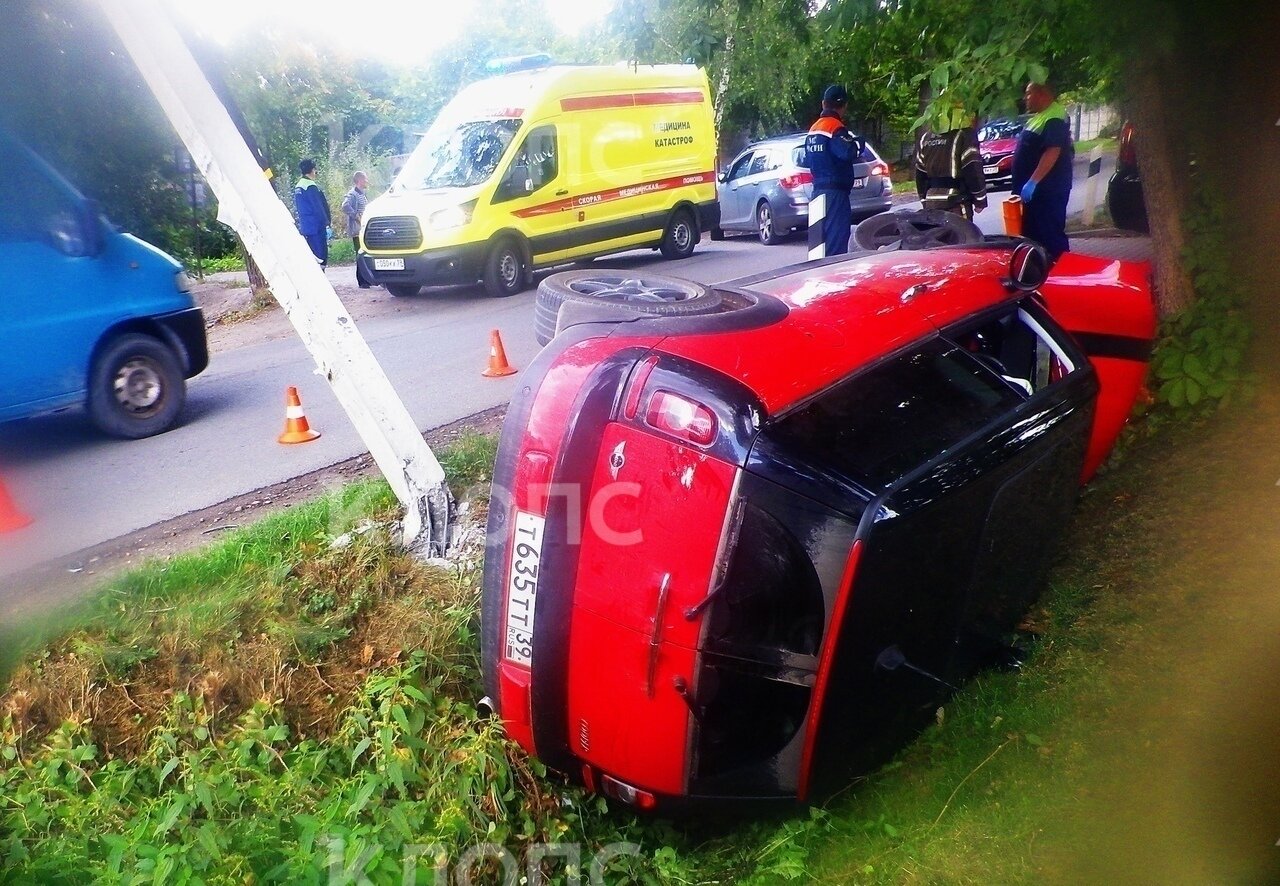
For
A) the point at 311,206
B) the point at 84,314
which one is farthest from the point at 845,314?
the point at 311,206

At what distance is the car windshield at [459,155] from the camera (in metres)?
11.5

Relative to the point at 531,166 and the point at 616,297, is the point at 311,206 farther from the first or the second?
the point at 616,297

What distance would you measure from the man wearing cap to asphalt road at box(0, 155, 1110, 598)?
3.04 metres

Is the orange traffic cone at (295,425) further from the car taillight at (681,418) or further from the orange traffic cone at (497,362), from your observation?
the car taillight at (681,418)

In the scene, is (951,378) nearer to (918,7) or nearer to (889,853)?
(889,853)

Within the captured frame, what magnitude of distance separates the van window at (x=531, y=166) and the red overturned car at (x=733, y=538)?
911cm

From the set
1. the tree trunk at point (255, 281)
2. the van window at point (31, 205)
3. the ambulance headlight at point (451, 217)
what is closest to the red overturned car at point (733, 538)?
the van window at point (31, 205)

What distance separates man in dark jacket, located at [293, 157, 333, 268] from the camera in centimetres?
1182

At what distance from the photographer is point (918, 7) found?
570cm

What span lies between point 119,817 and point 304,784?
0.51 metres

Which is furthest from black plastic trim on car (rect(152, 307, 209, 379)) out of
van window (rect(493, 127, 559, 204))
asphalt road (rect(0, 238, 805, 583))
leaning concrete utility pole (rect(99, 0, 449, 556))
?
van window (rect(493, 127, 559, 204))

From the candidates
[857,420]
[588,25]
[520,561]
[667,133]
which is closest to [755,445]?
[857,420]

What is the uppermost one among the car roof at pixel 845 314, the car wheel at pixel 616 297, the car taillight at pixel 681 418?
the car wheel at pixel 616 297

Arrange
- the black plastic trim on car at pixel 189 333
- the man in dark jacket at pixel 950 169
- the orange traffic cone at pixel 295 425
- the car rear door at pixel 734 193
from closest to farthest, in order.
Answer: the orange traffic cone at pixel 295 425, the black plastic trim on car at pixel 189 333, the man in dark jacket at pixel 950 169, the car rear door at pixel 734 193
